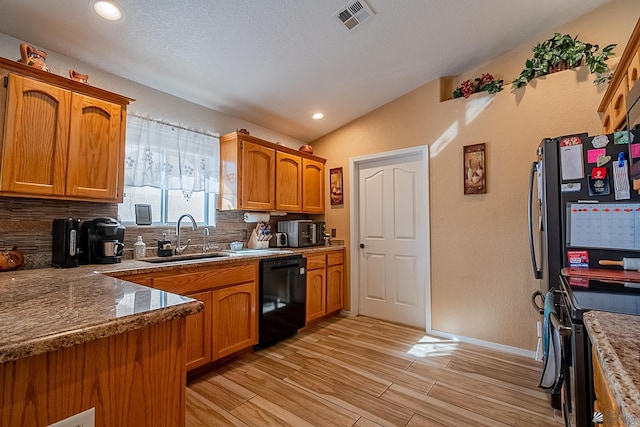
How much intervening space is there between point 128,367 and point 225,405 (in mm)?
1341

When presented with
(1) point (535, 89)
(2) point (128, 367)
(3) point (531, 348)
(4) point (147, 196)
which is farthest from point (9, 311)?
(1) point (535, 89)

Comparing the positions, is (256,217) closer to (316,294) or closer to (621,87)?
(316,294)

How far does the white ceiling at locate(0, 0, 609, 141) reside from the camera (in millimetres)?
1854

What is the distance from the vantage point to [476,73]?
118 inches

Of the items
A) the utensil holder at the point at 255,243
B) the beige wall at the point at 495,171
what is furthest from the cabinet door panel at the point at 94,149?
the beige wall at the point at 495,171

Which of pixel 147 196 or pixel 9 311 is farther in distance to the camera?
pixel 147 196

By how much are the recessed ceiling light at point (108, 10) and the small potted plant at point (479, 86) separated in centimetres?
289

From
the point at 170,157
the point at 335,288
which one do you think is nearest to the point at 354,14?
the point at 170,157

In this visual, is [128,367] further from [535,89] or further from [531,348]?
[535,89]

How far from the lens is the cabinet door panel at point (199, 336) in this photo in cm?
210

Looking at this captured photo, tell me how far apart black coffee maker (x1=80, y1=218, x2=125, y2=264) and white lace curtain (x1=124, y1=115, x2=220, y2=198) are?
453mm

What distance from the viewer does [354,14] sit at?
2.09 meters

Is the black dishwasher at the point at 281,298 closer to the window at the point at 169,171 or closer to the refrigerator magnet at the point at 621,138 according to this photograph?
the window at the point at 169,171

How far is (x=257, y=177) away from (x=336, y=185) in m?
1.17
